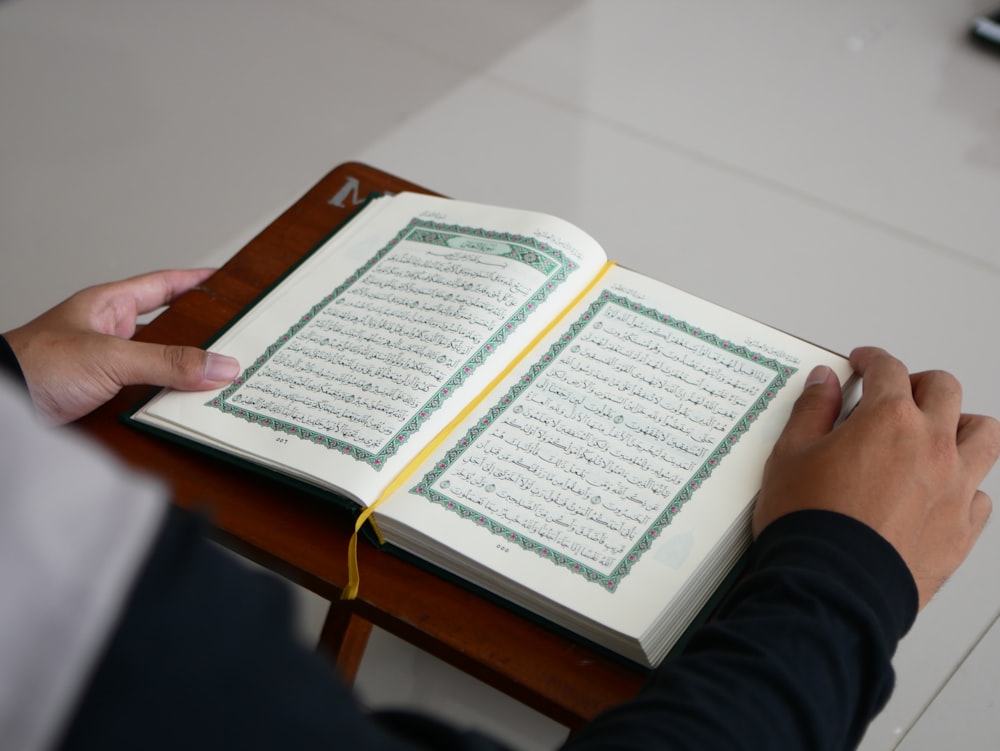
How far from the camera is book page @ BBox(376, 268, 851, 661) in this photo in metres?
0.80

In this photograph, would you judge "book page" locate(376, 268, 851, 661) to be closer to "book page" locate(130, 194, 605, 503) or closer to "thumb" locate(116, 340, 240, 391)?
"book page" locate(130, 194, 605, 503)

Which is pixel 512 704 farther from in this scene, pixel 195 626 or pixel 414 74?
pixel 414 74

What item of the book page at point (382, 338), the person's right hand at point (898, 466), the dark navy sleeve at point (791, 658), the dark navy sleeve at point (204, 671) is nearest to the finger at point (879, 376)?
the person's right hand at point (898, 466)

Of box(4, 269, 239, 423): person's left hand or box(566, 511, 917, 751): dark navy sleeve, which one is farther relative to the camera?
box(4, 269, 239, 423): person's left hand

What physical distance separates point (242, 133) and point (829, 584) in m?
1.89

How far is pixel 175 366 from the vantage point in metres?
0.96

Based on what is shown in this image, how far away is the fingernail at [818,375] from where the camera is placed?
898 mm

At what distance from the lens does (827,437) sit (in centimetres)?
82

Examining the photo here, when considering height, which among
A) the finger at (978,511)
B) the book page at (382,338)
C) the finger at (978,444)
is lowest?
the book page at (382,338)

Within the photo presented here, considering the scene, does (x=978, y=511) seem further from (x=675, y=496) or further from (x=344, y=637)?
(x=344, y=637)

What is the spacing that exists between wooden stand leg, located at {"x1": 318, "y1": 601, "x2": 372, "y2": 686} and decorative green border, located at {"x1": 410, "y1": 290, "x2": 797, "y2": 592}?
13 cm

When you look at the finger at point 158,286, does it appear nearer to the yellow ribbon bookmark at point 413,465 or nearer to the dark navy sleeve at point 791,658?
the yellow ribbon bookmark at point 413,465

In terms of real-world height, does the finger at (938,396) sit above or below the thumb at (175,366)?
above

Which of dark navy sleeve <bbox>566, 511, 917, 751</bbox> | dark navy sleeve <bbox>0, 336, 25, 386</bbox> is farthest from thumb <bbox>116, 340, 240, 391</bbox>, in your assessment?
dark navy sleeve <bbox>566, 511, 917, 751</bbox>
